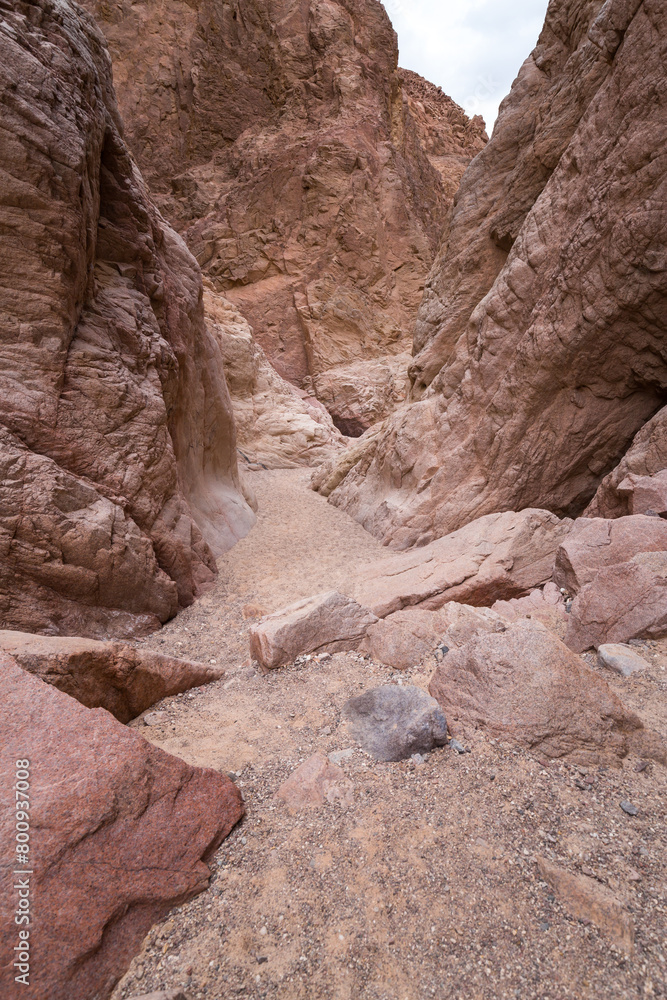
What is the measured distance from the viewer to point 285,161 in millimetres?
20703

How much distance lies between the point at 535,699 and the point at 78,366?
4.90 meters

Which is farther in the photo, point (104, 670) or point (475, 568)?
point (475, 568)

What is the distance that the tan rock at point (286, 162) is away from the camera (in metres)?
20.7

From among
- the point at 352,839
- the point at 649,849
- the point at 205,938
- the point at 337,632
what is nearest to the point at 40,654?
the point at 205,938

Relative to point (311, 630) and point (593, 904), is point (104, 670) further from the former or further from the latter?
point (593, 904)

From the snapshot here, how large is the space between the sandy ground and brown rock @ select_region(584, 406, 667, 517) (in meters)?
2.67

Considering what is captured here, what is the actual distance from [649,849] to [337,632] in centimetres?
244

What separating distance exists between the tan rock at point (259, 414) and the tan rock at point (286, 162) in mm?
5298

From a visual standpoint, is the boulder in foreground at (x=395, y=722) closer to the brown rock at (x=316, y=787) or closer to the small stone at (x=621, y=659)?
the brown rock at (x=316, y=787)

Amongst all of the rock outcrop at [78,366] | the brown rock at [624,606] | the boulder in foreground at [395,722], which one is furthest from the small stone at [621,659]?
the rock outcrop at [78,366]

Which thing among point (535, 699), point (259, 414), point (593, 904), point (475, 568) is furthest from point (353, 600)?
point (259, 414)

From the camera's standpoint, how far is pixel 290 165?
67.8 ft

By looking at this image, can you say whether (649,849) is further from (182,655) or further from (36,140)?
(36,140)

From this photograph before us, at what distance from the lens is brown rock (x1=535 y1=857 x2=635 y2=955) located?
1.57 meters
